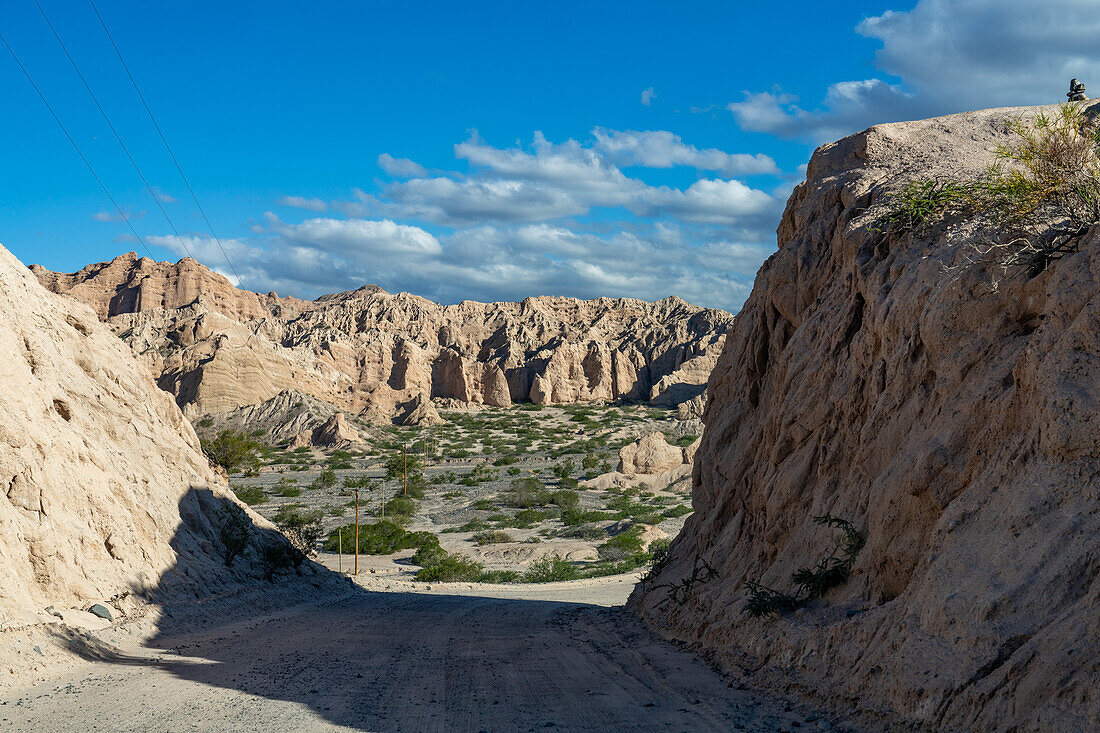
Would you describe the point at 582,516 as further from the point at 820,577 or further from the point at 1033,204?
the point at 1033,204

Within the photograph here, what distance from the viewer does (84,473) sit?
533 inches

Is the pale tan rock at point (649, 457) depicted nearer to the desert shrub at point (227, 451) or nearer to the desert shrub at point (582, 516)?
the desert shrub at point (582, 516)

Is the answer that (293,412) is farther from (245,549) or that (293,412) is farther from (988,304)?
(988,304)

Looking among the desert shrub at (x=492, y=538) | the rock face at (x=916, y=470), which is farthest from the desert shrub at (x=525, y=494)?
the rock face at (x=916, y=470)

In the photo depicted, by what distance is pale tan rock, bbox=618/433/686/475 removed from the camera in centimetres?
4400

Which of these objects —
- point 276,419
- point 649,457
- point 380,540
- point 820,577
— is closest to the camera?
point 820,577

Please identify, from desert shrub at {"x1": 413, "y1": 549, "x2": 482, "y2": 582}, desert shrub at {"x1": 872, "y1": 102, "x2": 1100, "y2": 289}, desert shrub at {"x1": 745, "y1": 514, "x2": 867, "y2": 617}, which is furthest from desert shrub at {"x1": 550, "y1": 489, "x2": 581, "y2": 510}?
desert shrub at {"x1": 872, "y1": 102, "x2": 1100, "y2": 289}

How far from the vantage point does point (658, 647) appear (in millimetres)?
11523

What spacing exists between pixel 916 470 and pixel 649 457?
3714cm

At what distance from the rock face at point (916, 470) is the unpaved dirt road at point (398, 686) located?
3.06ft

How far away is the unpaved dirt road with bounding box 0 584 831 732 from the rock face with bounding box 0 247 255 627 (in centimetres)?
165

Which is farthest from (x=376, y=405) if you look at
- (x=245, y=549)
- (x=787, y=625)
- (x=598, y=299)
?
(x=787, y=625)

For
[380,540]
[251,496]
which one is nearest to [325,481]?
[251,496]

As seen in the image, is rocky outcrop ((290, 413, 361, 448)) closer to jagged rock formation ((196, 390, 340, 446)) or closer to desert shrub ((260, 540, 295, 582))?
jagged rock formation ((196, 390, 340, 446))
